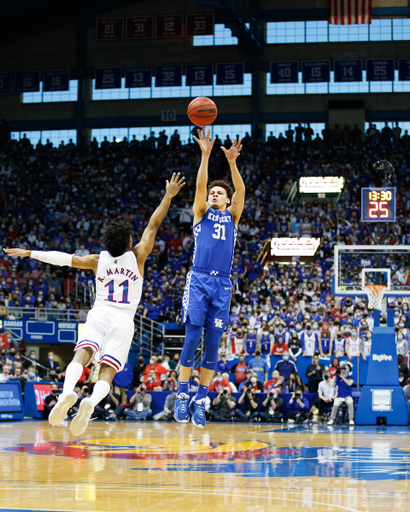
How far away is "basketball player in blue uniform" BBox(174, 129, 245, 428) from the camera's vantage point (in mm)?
7910

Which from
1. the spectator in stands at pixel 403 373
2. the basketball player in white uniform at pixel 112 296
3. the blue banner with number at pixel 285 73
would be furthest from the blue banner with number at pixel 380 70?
the basketball player in white uniform at pixel 112 296

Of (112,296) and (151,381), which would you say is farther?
(151,381)

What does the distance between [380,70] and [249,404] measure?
997 inches

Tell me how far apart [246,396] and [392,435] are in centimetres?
502

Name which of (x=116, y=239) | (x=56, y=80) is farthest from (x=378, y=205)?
(x=56, y=80)

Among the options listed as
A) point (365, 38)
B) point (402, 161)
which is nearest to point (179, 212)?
point (402, 161)

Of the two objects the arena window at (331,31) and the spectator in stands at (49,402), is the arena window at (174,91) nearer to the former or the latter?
the arena window at (331,31)

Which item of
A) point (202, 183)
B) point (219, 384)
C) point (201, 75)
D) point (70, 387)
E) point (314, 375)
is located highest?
point (201, 75)

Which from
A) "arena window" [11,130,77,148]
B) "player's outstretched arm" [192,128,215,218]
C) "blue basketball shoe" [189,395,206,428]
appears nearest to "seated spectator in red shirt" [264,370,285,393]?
"blue basketball shoe" [189,395,206,428]

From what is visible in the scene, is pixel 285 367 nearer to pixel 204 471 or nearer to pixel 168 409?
pixel 168 409

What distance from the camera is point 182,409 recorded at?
25.9 feet

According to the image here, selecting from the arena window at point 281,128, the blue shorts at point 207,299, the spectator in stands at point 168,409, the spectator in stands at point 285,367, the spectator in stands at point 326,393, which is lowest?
the spectator in stands at point 168,409

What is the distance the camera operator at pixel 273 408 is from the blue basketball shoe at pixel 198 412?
11006mm

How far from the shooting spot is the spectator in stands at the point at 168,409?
63.1ft
